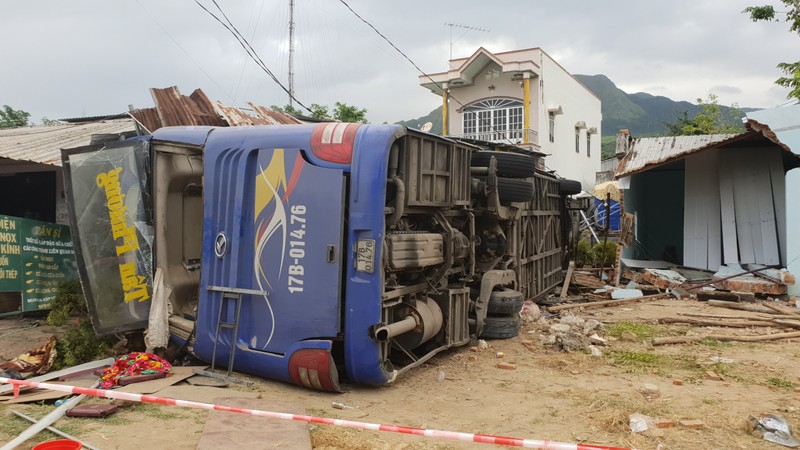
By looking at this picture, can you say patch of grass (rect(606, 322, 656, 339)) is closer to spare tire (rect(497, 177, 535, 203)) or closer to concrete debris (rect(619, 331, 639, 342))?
concrete debris (rect(619, 331, 639, 342))

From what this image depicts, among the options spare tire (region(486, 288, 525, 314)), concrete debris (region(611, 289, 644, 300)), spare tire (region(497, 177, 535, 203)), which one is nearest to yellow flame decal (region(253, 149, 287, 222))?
spare tire (region(497, 177, 535, 203))

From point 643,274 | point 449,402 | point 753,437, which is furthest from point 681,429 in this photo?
point 643,274

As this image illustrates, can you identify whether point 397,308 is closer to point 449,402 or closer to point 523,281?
point 449,402

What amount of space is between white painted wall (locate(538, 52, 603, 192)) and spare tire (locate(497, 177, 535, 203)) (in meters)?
19.7

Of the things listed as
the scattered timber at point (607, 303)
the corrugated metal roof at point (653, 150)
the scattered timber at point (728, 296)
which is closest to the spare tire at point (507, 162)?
the scattered timber at point (607, 303)

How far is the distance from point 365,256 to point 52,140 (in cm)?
691

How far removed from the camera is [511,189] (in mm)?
7484

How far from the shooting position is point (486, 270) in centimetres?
775

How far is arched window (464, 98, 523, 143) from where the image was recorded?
2664 centimetres

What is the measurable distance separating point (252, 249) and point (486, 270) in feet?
11.4

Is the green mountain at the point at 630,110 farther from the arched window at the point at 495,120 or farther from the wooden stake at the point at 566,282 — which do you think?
the wooden stake at the point at 566,282

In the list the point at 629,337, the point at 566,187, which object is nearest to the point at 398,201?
the point at 629,337

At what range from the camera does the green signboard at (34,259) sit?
746 centimetres

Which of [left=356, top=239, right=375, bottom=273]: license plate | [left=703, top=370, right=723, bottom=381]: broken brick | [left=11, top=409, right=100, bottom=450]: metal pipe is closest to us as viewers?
[left=11, top=409, right=100, bottom=450]: metal pipe
